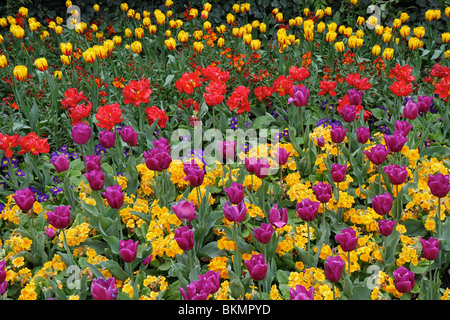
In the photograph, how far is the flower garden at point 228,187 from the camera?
2.24 metres

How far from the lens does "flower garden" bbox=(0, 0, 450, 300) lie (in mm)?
2244

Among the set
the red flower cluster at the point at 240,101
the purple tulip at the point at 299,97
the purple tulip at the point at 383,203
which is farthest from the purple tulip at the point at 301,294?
the red flower cluster at the point at 240,101

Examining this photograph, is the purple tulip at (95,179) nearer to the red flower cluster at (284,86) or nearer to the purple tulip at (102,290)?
the purple tulip at (102,290)

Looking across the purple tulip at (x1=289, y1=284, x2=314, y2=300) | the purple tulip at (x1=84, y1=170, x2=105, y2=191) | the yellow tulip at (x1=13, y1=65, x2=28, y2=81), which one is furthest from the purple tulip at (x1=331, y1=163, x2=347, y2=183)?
the yellow tulip at (x1=13, y1=65, x2=28, y2=81)

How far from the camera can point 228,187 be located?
2.90 metres

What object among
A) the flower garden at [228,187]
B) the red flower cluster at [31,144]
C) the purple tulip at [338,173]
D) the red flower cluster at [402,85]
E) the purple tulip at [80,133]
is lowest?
the flower garden at [228,187]

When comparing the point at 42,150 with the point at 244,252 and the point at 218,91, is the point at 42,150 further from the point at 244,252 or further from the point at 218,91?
the point at 244,252

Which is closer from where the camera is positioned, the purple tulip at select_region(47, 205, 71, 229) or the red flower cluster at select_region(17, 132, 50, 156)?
the purple tulip at select_region(47, 205, 71, 229)

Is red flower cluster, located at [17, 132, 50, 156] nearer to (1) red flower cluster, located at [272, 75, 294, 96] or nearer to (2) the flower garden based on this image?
(2) the flower garden

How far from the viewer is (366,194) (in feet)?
9.64

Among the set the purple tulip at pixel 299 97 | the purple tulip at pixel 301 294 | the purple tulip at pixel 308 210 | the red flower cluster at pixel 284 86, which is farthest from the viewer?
the red flower cluster at pixel 284 86

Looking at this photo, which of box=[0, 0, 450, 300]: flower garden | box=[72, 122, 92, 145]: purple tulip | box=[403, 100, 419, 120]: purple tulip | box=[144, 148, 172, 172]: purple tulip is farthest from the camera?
box=[403, 100, 419, 120]: purple tulip

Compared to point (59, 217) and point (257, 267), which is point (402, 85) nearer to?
point (257, 267)
